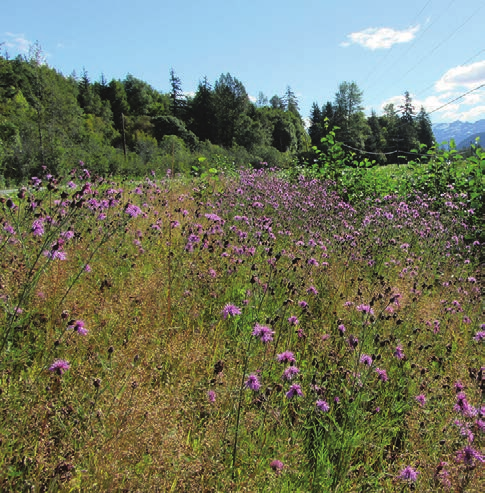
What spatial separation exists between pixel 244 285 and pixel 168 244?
1.26 m

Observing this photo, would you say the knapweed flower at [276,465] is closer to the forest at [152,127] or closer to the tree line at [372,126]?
the forest at [152,127]

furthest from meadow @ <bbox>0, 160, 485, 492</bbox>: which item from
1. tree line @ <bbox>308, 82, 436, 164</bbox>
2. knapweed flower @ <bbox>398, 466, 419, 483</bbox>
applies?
tree line @ <bbox>308, 82, 436, 164</bbox>

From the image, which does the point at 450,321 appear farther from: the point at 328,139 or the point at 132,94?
the point at 132,94

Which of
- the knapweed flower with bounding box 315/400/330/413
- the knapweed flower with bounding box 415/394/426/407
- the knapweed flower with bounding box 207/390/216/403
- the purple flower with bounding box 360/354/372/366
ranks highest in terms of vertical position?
the knapweed flower with bounding box 207/390/216/403

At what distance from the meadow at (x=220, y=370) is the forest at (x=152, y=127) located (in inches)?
75.3

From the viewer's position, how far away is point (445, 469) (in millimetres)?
2008

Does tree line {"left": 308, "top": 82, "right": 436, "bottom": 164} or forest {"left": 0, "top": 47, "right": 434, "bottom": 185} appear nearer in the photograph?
forest {"left": 0, "top": 47, "right": 434, "bottom": 185}

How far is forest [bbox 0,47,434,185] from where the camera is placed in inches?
741

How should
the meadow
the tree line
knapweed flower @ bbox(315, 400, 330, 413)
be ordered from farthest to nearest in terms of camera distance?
the tree line, knapweed flower @ bbox(315, 400, 330, 413), the meadow

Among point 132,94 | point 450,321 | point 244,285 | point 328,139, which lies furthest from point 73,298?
point 132,94

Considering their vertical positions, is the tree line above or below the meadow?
above

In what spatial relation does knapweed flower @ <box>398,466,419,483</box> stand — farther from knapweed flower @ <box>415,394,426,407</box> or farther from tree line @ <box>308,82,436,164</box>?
tree line @ <box>308,82,436,164</box>

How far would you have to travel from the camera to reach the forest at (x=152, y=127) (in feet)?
61.7

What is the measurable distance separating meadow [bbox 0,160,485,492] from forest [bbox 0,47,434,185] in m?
1.91
